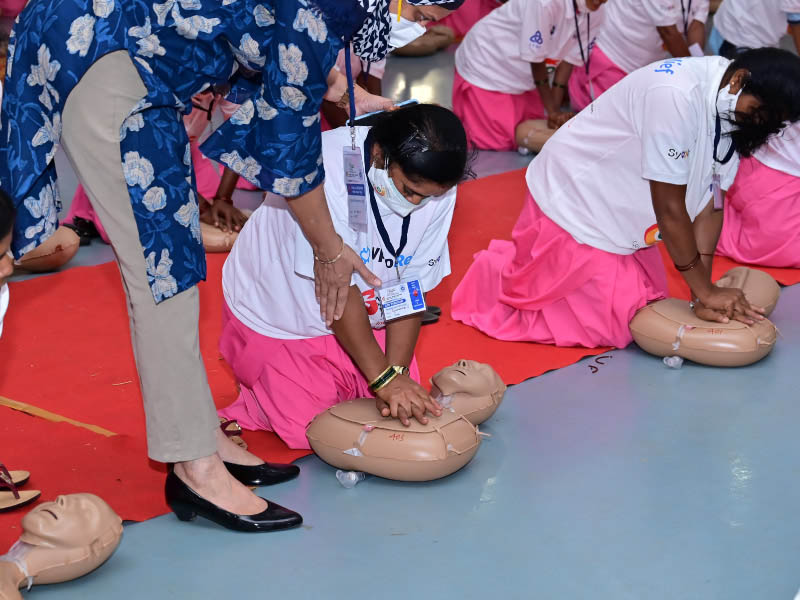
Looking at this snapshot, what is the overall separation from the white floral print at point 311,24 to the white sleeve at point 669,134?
4.25 ft

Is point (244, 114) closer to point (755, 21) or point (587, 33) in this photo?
point (587, 33)

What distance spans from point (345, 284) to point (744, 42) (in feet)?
12.3

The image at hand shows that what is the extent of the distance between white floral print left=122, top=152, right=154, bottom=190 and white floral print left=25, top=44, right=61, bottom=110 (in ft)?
0.54

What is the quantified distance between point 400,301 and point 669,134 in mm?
927

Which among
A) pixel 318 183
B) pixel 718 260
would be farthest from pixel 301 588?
pixel 718 260

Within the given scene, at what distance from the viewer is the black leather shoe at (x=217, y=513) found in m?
2.22

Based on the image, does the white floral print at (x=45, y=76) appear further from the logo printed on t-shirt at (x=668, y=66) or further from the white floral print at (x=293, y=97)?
the logo printed on t-shirt at (x=668, y=66)

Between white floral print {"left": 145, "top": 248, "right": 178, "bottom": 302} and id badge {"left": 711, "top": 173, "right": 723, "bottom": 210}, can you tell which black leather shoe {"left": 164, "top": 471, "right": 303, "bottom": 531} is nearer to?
white floral print {"left": 145, "top": 248, "right": 178, "bottom": 302}

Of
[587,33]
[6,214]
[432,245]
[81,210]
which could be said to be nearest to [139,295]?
[6,214]

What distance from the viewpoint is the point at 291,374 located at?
8.73ft

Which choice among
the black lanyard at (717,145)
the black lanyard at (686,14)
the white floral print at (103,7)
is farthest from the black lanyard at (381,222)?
the black lanyard at (686,14)

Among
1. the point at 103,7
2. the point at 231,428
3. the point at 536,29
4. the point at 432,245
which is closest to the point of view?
the point at 103,7

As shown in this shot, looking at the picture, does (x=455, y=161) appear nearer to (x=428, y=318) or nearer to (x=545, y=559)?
(x=545, y=559)

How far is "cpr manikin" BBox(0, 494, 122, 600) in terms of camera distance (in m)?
2.04
